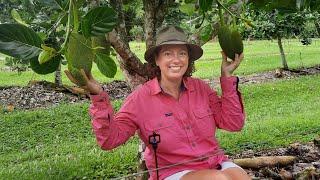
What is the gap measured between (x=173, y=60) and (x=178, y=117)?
0.25 m

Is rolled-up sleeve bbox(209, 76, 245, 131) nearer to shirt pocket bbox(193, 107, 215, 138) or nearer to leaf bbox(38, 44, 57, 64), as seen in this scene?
shirt pocket bbox(193, 107, 215, 138)

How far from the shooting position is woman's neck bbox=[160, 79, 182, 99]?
2.39 m

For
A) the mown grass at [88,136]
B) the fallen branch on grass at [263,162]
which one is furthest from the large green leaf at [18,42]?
the mown grass at [88,136]

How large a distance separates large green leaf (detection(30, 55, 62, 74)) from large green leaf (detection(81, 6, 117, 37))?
10 centimetres

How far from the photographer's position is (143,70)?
2.92 meters

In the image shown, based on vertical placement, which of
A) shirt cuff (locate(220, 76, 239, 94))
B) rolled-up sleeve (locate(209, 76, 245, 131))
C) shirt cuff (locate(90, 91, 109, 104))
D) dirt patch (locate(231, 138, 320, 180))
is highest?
shirt cuff (locate(90, 91, 109, 104))

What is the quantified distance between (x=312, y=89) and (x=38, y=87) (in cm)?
571

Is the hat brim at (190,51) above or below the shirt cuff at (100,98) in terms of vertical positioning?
above

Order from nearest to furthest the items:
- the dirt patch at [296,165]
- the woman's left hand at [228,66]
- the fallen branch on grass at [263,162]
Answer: the woman's left hand at [228,66] < the dirt patch at [296,165] < the fallen branch on grass at [263,162]

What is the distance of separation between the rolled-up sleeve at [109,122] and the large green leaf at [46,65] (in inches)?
27.3

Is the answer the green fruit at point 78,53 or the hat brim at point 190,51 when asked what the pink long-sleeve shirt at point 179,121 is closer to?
the hat brim at point 190,51

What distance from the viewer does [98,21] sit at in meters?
1.34

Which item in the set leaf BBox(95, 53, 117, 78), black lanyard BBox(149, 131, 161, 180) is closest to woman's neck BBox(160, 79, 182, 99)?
black lanyard BBox(149, 131, 161, 180)

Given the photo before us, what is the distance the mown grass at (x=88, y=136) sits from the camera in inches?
190
